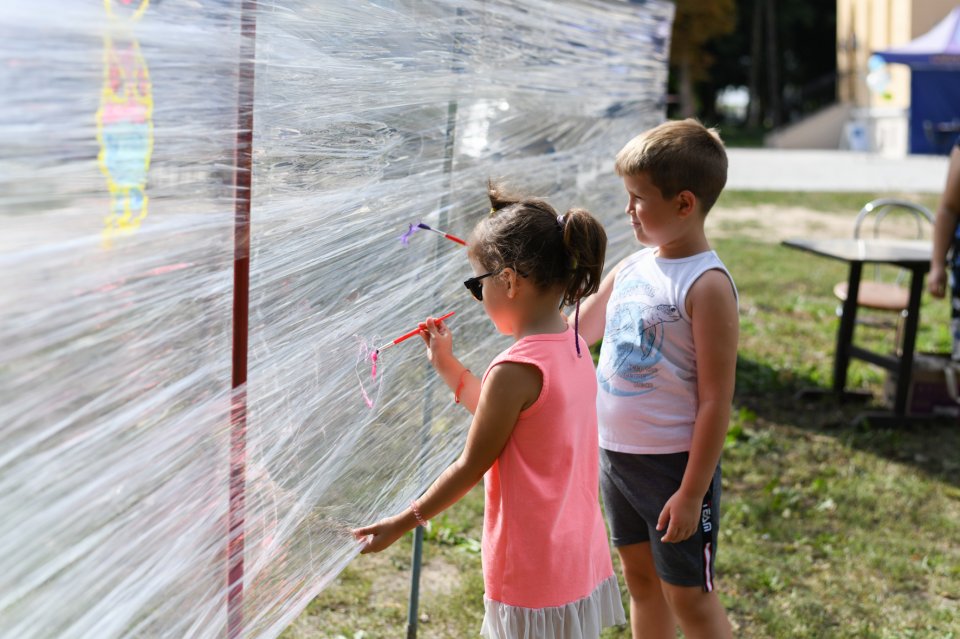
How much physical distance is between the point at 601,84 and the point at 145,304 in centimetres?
264

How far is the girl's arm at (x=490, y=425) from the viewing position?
1.70 metres

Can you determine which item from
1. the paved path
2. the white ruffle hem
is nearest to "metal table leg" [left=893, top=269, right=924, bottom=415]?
the white ruffle hem

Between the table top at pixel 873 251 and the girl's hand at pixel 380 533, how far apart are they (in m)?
3.45

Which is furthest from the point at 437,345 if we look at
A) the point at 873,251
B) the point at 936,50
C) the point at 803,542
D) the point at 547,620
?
the point at 936,50

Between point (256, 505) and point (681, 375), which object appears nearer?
point (256, 505)

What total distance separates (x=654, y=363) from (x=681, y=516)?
0.30m

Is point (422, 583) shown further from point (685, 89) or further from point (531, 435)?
point (685, 89)

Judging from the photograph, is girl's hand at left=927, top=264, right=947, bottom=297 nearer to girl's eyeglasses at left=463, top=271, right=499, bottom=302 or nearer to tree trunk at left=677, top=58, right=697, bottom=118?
girl's eyeglasses at left=463, top=271, right=499, bottom=302

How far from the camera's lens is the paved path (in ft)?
47.9

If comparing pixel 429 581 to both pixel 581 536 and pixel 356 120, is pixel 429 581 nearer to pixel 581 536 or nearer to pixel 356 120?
pixel 581 536

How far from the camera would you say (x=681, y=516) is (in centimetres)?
195

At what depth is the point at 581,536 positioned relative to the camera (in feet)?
5.97

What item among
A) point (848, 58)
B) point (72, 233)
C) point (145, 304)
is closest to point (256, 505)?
point (145, 304)

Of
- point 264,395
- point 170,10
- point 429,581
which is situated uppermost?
point 170,10
